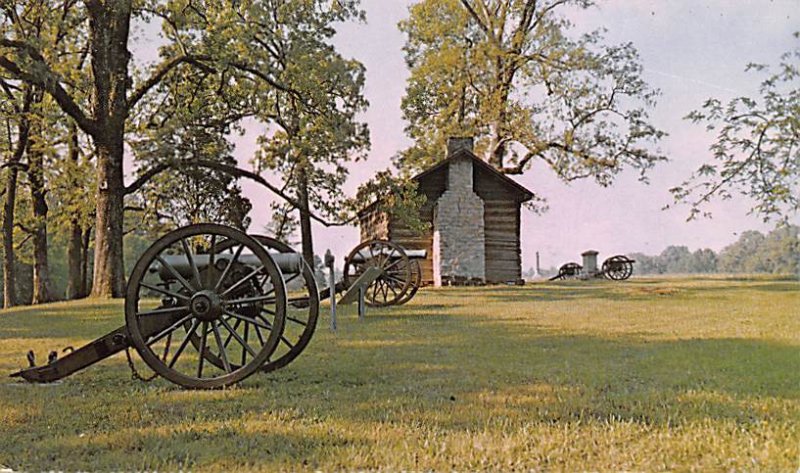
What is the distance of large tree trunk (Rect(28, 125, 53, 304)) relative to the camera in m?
11.5

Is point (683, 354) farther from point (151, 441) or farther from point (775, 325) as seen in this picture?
point (151, 441)

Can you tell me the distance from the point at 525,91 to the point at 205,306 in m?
6.27

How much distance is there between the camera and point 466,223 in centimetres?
1288

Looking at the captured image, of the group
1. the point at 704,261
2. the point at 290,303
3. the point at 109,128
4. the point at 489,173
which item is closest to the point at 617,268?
the point at 489,173

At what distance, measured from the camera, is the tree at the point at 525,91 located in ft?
19.5

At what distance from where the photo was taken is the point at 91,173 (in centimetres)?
1070

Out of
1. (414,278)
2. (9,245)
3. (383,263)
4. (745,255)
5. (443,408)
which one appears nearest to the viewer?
(443,408)

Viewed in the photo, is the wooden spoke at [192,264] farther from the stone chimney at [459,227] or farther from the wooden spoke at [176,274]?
the stone chimney at [459,227]

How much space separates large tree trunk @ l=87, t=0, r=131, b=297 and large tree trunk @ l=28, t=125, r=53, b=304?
5.35m

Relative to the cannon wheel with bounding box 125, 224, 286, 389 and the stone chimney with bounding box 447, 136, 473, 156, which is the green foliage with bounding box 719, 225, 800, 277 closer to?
the cannon wheel with bounding box 125, 224, 286, 389

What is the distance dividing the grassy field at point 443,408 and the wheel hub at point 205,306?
332 mm

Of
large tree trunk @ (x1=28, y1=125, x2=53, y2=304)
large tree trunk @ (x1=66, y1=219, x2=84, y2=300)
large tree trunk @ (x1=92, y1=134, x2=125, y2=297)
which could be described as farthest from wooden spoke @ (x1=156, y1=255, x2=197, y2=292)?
large tree trunk @ (x1=28, y1=125, x2=53, y2=304)

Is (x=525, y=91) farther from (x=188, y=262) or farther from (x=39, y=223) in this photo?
(x=39, y=223)

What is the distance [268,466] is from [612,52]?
6722 millimetres
